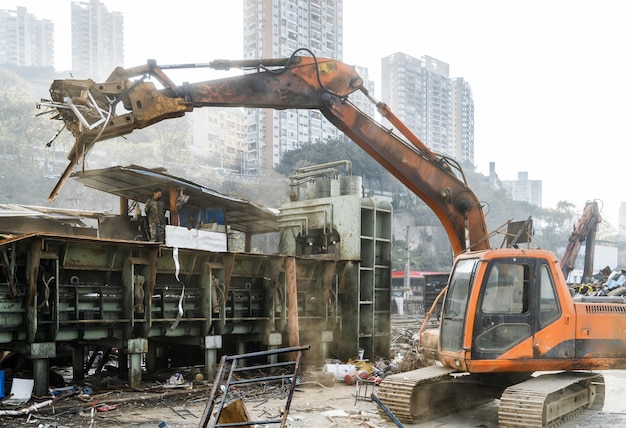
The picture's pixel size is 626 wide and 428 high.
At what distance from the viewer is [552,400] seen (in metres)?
7.88

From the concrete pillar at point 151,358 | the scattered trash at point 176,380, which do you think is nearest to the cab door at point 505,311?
the scattered trash at point 176,380

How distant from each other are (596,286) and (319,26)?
7356cm

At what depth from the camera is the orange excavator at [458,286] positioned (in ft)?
27.1

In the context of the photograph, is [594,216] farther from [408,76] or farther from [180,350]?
[408,76]

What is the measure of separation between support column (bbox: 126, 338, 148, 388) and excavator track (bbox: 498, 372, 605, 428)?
5.62 m

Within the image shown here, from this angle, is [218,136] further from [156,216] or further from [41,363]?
[41,363]

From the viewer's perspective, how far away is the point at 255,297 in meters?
12.6

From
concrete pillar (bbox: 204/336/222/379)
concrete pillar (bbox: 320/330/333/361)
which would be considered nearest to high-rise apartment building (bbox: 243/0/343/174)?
concrete pillar (bbox: 320/330/333/361)

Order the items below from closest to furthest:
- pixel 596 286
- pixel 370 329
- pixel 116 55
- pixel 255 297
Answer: pixel 255 297 < pixel 370 329 < pixel 596 286 < pixel 116 55

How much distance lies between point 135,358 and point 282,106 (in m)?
4.76

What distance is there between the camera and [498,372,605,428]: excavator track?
749cm

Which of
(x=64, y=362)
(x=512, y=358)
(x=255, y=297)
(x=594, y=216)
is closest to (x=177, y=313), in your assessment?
(x=255, y=297)

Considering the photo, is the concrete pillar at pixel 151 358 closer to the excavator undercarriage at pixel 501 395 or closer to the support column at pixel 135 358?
the support column at pixel 135 358

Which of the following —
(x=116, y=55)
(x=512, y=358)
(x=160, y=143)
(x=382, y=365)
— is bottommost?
(x=382, y=365)
